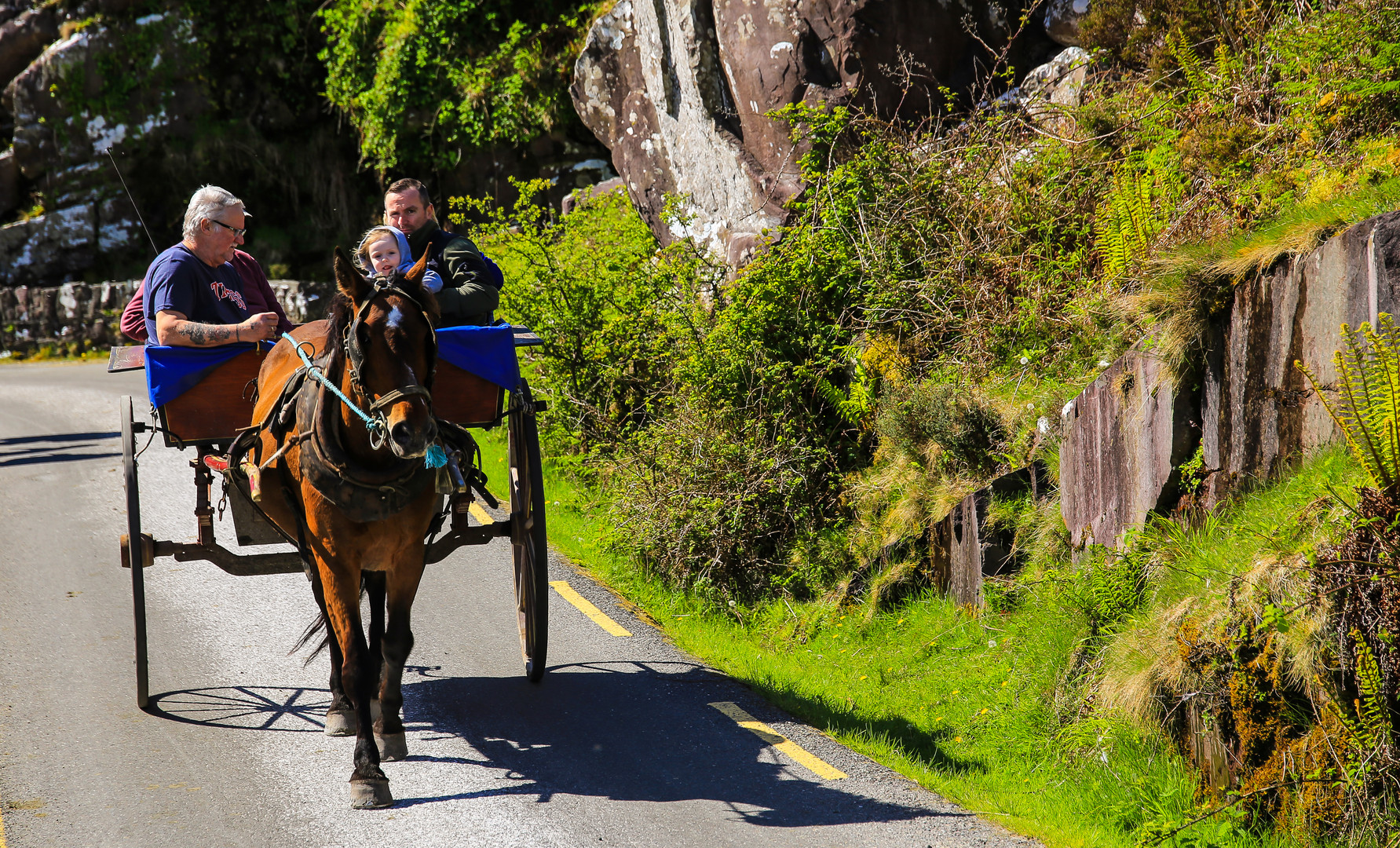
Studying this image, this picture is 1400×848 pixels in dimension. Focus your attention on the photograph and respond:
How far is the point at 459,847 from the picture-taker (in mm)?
4441

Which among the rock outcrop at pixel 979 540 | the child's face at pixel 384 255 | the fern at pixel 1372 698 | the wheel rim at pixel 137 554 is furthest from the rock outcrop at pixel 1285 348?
the wheel rim at pixel 137 554

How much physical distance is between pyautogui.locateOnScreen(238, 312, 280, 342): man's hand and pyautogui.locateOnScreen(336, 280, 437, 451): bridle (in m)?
1.24

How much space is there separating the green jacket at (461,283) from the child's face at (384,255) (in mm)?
325

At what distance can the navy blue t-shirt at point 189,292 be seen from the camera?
5.67 metres

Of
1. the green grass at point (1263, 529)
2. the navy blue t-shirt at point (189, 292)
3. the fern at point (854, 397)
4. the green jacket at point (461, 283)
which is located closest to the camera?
the green grass at point (1263, 529)

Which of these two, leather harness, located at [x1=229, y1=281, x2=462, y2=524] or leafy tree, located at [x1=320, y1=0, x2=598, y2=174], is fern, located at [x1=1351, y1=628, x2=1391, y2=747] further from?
leafy tree, located at [x1=320, y1=0, x2=598, y2=174]

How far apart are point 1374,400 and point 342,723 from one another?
4.95m

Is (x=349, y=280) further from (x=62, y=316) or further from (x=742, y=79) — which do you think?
(x=62, y=316)

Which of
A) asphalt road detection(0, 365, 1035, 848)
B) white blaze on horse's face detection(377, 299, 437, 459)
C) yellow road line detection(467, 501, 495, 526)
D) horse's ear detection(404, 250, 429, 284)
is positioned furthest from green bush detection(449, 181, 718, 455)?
white blaze on horse's face detection(377, 299, 437, 459)

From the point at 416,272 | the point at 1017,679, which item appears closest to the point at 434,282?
the point at 416,272

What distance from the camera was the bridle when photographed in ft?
13.9

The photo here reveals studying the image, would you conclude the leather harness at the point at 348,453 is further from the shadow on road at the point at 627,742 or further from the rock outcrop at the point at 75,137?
the rock outcrop at the point at 75,137

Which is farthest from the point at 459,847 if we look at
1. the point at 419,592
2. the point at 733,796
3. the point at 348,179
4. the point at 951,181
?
the point at 348,179

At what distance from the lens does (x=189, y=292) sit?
18.8 ft
